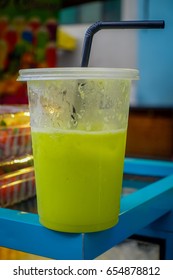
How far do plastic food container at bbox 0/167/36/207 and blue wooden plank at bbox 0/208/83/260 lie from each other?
0.15 m

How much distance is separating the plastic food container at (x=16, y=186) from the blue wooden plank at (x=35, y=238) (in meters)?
0.15

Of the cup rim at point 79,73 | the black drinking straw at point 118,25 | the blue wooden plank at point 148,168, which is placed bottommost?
the blue wooden plank at point 148,168

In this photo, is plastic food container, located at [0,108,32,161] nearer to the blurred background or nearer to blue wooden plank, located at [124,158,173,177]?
the blurred background

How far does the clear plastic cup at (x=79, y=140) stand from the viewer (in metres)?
0.65

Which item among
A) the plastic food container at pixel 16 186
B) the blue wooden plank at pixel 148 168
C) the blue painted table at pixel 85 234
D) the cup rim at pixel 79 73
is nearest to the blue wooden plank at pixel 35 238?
the blue painted table at pixel 85 234

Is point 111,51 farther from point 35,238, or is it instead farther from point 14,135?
point 35,238

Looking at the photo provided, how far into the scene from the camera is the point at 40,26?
341 centimetres

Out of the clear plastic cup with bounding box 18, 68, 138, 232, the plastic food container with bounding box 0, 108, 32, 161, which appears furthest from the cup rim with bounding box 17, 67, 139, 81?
the plastic food container with bounding box 0, 108, 32, 161

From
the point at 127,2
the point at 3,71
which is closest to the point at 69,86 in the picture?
the point at 3,71

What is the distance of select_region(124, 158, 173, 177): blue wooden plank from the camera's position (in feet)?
3.84

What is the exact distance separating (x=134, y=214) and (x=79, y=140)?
0.77ft

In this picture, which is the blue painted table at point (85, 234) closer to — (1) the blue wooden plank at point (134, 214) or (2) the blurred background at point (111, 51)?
(1) the blue wooden plank at point (134, 214)

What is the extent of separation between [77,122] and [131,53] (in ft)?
17.5
